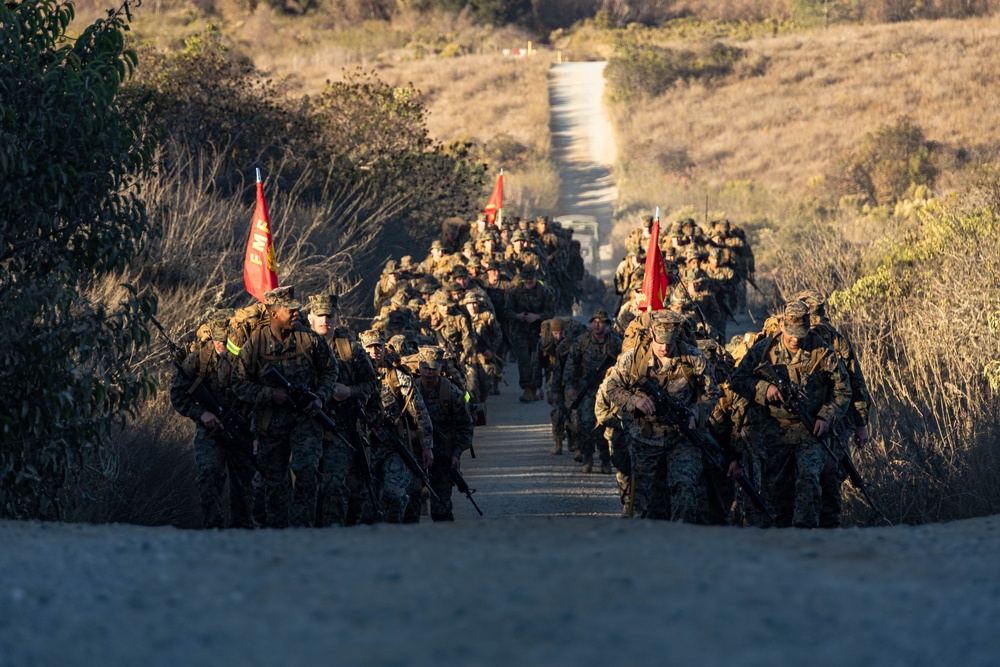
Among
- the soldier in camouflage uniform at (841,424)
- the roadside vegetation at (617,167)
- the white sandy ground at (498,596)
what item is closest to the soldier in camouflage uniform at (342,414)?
the roadside vegetation at (617,167)

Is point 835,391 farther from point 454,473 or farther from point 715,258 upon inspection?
point 715,258

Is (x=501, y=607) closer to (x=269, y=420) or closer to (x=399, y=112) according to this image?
(x=269, y=420)

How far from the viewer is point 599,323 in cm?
1359

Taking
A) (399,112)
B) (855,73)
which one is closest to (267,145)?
(399,112)

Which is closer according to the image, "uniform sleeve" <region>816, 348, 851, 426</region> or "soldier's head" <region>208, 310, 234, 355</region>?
"soldier's head" <region>208, 310, 234, 355</region>

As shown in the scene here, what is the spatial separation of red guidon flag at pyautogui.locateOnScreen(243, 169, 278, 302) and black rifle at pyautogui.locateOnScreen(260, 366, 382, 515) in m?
3.42

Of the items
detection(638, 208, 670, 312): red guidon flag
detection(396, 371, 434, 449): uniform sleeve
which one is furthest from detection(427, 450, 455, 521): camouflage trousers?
detection(638, 208, 670, 312): red guidon flag

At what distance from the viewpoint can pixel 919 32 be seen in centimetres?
7425

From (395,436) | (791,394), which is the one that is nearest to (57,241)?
(395,436)

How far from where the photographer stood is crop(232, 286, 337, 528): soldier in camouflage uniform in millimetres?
9328

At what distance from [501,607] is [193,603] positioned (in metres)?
1.24

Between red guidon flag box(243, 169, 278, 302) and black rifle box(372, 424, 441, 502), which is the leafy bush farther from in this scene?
black rifle box(372, 424, 441, 502)

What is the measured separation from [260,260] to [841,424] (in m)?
5.53

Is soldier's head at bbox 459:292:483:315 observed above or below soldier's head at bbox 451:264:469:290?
below
